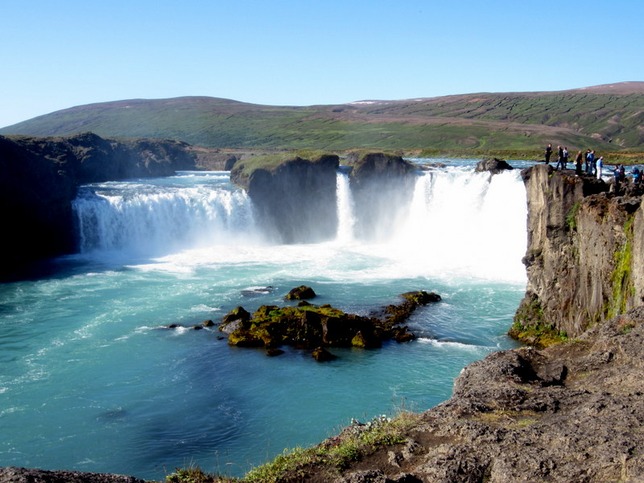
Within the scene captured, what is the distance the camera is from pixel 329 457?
873cm

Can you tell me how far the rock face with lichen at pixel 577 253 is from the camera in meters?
20.2

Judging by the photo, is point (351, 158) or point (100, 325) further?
point (351, 158)

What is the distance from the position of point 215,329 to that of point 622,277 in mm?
17433

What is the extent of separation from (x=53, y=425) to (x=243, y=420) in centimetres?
599

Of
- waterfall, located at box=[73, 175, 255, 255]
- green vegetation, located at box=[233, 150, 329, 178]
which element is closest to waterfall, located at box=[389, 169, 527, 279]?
green vegetation, located at box=[233, 150, 329, 178]

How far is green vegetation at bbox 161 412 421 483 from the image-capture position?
8352mm

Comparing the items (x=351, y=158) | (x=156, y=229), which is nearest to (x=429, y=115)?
(x=351, y=158)

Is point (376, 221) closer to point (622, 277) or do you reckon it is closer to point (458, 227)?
point (458, 227)

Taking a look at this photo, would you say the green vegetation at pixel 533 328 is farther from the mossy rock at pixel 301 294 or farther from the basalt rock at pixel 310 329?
the mossy rock at pixel 301 294

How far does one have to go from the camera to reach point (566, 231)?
80.6 feet

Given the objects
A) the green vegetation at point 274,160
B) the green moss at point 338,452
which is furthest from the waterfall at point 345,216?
the green moss at point 338,452

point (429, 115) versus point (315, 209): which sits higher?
point (429, 115)

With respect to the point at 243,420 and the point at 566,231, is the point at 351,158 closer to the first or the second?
the point at 566,231

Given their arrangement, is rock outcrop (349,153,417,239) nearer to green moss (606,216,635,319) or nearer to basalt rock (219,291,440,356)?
basalt rock (219,291,440,356)
